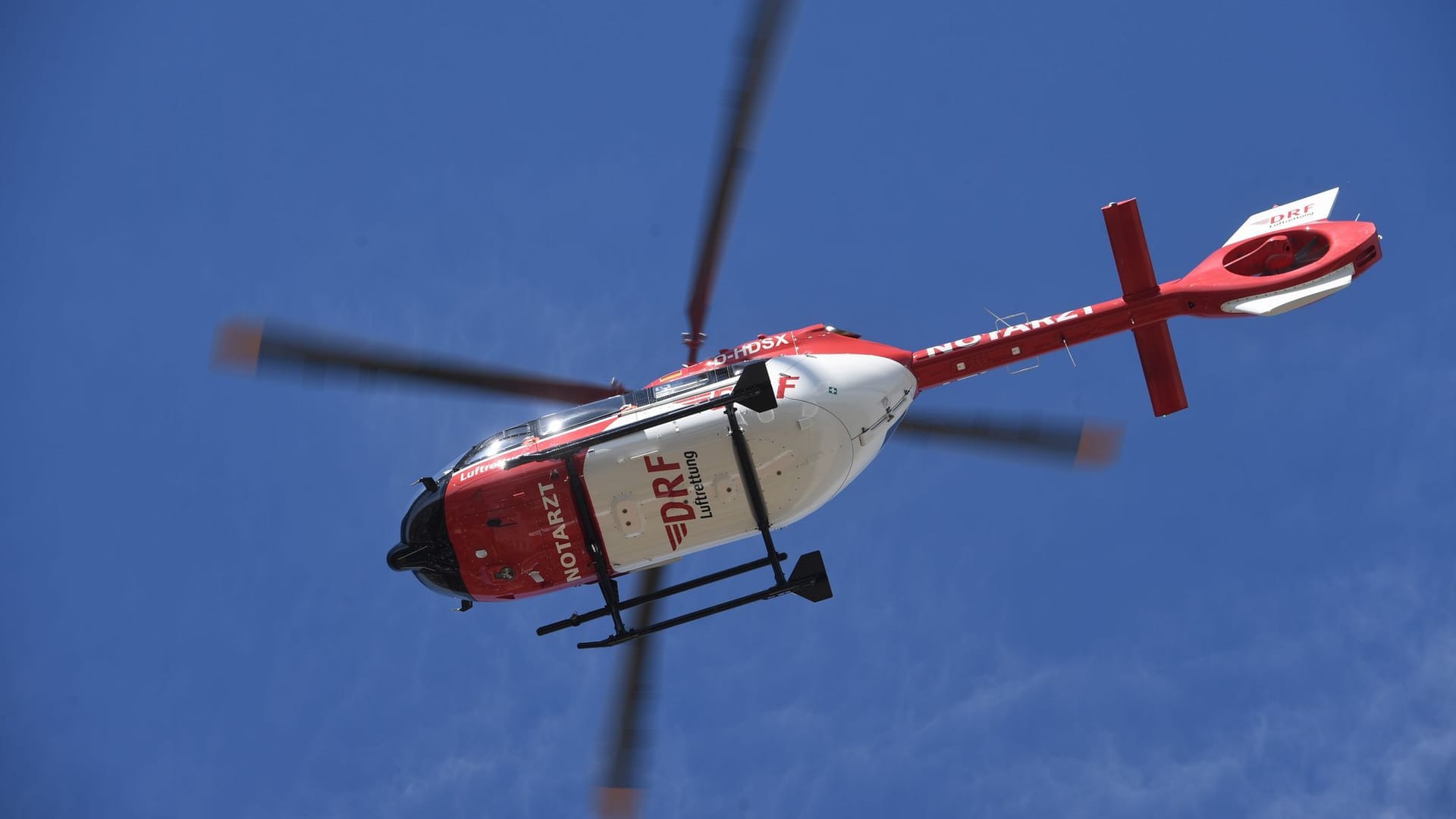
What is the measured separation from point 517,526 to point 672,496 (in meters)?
2.03

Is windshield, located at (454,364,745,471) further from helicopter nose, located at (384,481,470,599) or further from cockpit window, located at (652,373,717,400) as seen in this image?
helicopter nose, located at (384,481,470,599)

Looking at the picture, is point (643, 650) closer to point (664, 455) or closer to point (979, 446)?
point (664, 455)

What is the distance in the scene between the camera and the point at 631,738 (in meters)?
16.9

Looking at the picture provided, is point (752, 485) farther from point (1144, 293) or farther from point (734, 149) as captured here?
point (1144, 293)

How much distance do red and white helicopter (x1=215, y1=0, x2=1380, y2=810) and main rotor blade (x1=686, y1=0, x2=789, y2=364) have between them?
2.5 inches

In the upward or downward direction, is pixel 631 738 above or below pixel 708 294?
below

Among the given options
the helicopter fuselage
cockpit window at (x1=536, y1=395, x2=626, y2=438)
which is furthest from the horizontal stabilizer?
cockpit window at (x1=536, y1=395, x2=626, y2=438)

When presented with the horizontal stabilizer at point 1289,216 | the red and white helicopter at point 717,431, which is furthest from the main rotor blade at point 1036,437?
the horizontal stabilizer at point 1289,216

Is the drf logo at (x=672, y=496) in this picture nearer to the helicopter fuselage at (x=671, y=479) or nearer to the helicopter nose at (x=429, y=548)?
the helicopter fuselage at (x=671, y=479)

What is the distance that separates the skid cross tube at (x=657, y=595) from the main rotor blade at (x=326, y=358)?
10.7 feet

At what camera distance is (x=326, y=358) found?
14742mm

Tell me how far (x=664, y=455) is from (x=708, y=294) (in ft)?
6.74

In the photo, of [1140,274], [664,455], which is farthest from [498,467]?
[1140,274]

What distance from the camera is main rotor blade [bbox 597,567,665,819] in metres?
16.8
